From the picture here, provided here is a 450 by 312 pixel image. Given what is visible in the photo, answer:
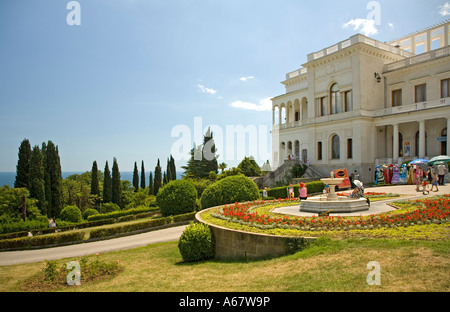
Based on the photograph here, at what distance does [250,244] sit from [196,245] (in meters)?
2.15

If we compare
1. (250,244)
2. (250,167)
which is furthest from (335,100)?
(250,244)

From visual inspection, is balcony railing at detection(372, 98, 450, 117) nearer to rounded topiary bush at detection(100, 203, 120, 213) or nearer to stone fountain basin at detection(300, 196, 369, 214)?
stone fountain basin at detection(300, 196, 369, 214)

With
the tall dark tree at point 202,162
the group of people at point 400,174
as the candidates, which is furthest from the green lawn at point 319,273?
the tall dark tree at point 202,162

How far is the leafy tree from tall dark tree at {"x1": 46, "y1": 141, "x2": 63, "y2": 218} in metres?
26.8

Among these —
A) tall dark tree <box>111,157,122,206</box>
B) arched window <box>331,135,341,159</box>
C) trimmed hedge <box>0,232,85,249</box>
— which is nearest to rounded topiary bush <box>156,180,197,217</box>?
trimmed hedge <box>0,232,85,249</box>

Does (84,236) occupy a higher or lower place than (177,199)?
lower

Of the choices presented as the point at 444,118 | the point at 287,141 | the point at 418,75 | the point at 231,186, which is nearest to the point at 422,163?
the point at 444,118

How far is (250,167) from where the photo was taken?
50.5m

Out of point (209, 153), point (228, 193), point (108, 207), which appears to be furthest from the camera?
point (209, 153)

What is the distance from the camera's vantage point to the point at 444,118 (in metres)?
30.0

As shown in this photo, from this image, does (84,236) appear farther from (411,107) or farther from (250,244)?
(411,107)

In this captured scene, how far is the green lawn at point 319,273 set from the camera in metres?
5.48

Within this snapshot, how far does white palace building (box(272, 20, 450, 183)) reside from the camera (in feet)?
101

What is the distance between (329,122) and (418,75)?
10.3m
